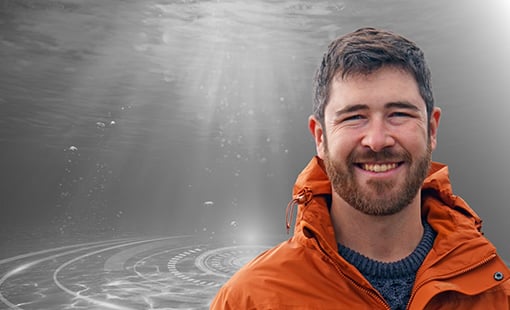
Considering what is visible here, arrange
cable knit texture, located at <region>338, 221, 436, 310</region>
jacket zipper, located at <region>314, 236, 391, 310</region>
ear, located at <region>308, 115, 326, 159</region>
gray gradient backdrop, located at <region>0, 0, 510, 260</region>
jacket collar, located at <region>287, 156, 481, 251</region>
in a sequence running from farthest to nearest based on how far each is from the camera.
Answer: gray gradient backdrop, located at <region>0, 0, 510, 260</region> → ear, located at <region>308, 115, 326, 159</region> → jacket collar, located at <region>287, 156, 481, 251</region> → cable knit texture, located at <region>338, 221, 436, 310</region> → jacket zipper, located at <region>314, 236, 391, 310</region>

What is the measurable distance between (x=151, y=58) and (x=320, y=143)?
27330mm

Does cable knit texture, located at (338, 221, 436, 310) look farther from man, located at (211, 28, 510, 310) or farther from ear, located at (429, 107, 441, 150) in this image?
ear, located at (429, 107, 441, 150)

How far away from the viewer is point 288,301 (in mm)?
2004

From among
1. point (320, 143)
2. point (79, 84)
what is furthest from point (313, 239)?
point (79, 84)

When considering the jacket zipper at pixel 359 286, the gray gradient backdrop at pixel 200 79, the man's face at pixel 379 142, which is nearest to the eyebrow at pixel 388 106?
the man's face at pixel 379 142

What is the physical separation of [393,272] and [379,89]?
2.84 ft

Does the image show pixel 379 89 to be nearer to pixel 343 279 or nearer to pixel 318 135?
pixel 318 135

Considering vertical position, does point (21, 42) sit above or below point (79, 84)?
above

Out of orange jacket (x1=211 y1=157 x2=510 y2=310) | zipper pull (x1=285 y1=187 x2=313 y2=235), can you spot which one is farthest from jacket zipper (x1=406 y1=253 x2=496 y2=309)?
zipper pull (x1=285 y1=187 x2=313 y2=235)

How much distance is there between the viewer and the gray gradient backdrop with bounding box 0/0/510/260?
926 inches

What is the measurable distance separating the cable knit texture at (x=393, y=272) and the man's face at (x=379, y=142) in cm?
26

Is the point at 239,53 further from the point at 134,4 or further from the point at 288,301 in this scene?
the point at 288,301

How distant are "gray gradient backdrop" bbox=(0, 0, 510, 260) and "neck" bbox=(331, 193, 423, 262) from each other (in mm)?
21420

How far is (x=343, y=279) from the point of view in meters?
2.03
